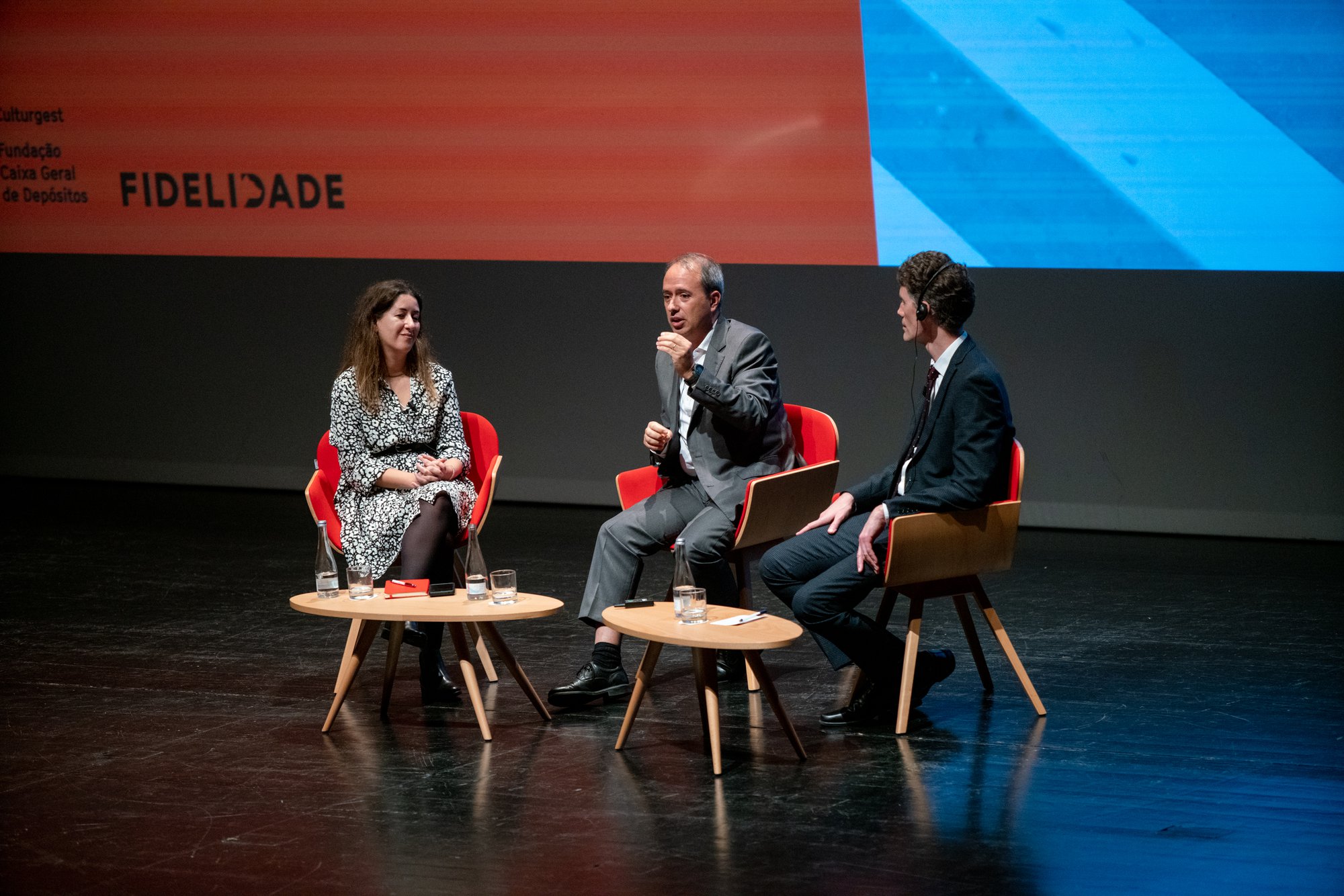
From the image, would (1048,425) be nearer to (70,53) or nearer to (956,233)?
(956,233)

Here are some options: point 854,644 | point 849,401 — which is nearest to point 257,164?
point 849,401

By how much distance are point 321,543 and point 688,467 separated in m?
1.08

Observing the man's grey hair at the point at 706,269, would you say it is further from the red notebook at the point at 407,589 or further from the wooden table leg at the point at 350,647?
the wooden table leg at the point at 350,647

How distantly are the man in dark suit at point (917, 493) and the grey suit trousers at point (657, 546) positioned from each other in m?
0.22

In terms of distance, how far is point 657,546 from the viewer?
4363mm

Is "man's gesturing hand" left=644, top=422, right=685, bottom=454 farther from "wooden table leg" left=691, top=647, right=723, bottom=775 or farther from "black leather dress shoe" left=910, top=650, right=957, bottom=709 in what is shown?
"black leather dress shoe" left=910, top=650, right=957, bottom=709

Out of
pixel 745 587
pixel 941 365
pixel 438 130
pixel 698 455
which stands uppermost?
pixel 438 130

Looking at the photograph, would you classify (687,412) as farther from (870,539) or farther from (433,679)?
(433,679)

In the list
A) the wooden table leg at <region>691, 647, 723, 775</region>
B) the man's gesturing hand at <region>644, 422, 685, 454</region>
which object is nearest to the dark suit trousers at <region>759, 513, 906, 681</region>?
the wooden table leg at <region>691, 647, 723, 775</region>

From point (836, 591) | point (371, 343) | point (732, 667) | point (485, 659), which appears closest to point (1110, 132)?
point (732, 667)

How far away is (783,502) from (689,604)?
29.9 inches

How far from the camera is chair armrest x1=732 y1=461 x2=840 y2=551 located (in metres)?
4.23

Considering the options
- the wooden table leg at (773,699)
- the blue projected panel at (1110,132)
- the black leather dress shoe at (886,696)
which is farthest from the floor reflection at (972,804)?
the blue projected panel at (1110,132)

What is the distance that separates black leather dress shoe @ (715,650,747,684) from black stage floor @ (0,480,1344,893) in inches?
5.2
